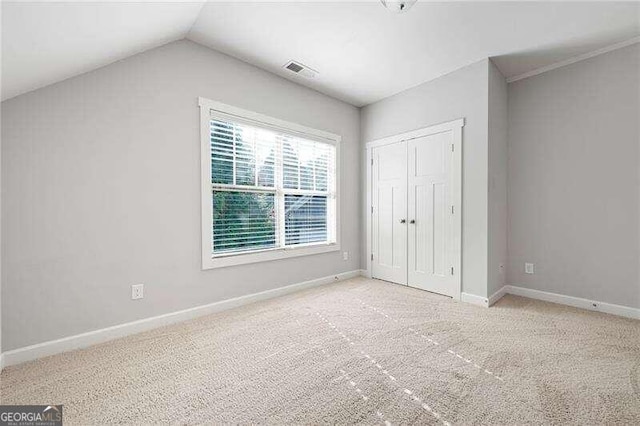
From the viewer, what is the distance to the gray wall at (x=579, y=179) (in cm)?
262

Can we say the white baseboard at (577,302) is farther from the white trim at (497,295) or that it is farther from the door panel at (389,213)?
the door panel at (389,213)

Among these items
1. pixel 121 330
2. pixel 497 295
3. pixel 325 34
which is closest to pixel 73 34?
pixel 325 34

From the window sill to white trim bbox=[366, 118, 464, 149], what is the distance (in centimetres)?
163

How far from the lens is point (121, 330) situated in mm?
2229

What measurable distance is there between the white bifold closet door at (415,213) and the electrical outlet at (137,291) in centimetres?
298

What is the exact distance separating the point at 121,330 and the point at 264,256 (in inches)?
56.4

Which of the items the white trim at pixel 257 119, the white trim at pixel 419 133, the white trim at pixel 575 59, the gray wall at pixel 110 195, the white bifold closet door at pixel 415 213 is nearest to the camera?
the gray wall at pixel 110 195

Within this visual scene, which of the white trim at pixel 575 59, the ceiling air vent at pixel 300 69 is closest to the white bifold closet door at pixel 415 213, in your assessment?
the white trim at pixel 575 59

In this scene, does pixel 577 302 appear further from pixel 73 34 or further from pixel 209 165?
pixel 73 34

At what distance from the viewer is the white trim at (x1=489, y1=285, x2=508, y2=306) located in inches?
117

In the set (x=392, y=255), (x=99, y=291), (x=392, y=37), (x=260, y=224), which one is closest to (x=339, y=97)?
(x=392, y=37)

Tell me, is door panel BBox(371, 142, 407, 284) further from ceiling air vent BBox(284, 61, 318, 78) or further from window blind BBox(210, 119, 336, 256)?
ceiling air vent BBox(284, 61, 318, 78)

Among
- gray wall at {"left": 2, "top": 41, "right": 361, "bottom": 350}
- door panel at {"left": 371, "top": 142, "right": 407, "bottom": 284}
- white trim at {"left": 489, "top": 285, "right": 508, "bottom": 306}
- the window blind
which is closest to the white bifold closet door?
door panel at {"left": 371, "top": 142, "right": 407, "bottom": 284}

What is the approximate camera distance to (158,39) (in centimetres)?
→ 228
